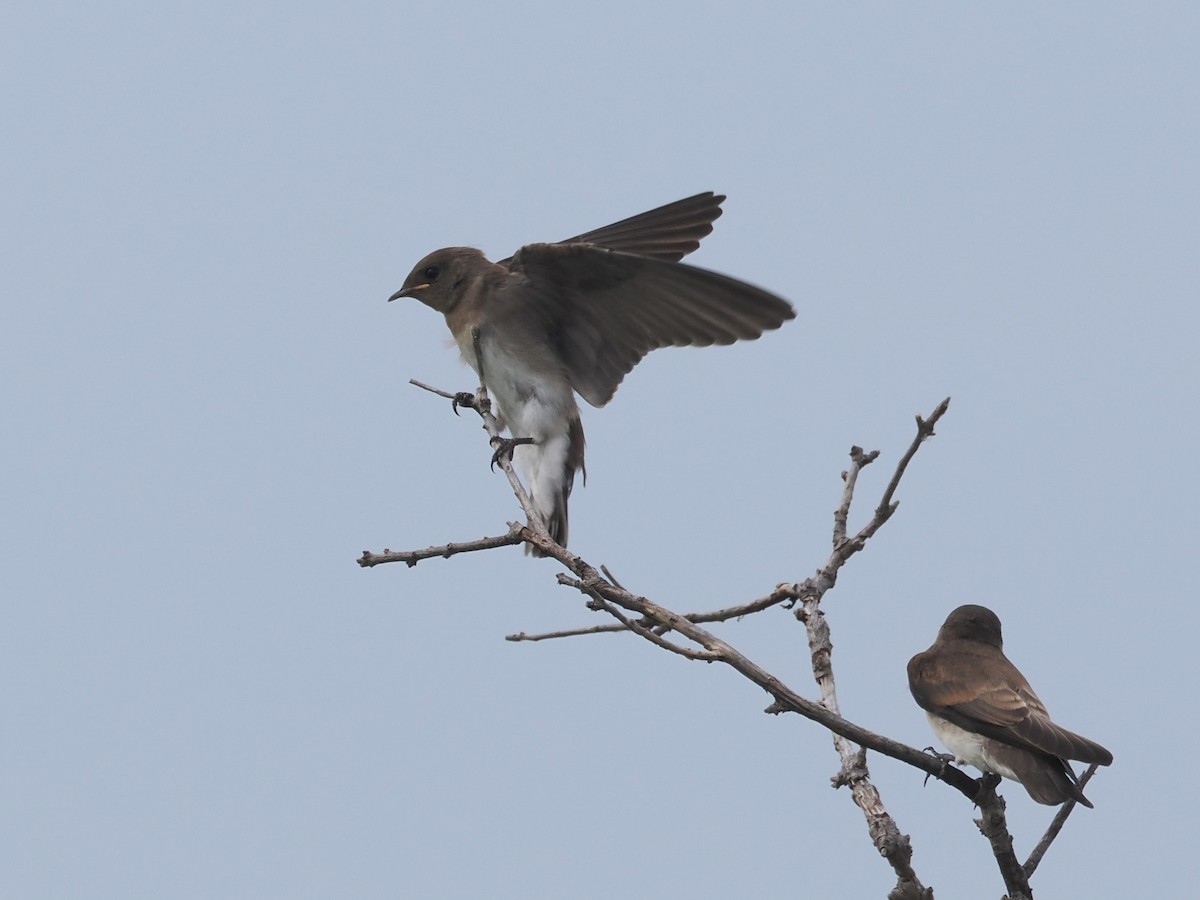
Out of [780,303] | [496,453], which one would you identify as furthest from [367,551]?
[780,303]

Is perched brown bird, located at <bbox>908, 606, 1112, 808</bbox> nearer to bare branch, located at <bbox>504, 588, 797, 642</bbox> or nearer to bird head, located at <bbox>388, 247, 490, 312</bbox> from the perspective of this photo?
bare branch, located at <bbox>504, 588, 797, 642</bbox>

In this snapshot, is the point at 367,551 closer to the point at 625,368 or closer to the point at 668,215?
the point at 625,368

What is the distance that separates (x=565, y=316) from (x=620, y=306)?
345 millimetres

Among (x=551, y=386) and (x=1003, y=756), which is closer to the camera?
(x=1003, y=756)

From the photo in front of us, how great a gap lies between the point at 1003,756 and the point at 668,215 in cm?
351

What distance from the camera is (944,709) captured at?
4.46 metres

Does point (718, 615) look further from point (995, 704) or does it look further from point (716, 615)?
point (995, 704)

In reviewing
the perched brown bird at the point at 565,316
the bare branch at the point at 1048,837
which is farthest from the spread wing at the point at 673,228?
the bare branch at the point at 1048,837

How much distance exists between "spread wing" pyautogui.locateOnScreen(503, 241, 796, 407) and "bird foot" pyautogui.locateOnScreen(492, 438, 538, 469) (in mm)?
360

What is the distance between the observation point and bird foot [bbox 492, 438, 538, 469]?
589 centimetres

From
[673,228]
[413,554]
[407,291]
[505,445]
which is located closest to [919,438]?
[413,554]

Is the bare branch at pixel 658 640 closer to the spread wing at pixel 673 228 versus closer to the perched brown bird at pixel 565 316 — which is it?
the perched brown bird at pixel 565 316

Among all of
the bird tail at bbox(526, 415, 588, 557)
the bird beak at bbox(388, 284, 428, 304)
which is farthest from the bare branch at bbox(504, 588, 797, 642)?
the bird beak at bbox(388, 284, 428, 304)

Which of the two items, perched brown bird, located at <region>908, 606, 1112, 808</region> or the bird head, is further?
the bird head
